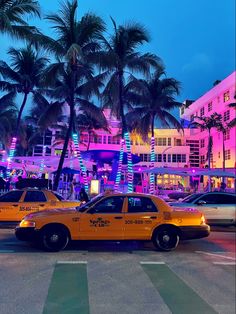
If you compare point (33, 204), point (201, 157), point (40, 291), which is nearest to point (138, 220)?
point (40, 291)

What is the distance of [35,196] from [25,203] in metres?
0.46

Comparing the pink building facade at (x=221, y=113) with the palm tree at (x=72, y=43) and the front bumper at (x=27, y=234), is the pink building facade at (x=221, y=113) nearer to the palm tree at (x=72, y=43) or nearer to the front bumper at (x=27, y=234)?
the palm tree at (x=72, y=43)

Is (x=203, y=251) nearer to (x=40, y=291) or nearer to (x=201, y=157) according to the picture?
(x=40, y=291)

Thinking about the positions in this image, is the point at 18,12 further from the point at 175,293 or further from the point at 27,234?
the point at 175,293

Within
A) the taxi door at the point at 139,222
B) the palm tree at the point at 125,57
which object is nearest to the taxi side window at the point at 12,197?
the taxi door at the point at 139,222

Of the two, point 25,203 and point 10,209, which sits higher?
point 25,203

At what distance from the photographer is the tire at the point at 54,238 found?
396 inches

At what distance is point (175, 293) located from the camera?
668 centimetres

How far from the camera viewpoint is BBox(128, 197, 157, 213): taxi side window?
35.0 feet

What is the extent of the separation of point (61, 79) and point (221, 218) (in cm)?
1640

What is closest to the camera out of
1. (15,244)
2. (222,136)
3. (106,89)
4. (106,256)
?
(106,256)

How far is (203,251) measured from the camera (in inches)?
423

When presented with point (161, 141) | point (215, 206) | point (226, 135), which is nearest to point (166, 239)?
point (215, 206)

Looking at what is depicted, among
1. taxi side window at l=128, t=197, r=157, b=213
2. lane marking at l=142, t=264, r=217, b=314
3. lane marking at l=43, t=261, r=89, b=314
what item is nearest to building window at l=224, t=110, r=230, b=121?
taxi side window at l=128, t=197, r=157, b=213
